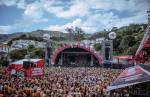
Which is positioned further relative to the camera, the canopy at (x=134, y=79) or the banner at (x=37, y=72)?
the banner at (x=37, y=72)

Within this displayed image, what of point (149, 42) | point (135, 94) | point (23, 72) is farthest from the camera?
point (23, 72)

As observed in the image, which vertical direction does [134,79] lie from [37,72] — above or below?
above

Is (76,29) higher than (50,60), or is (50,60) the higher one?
(76,29)

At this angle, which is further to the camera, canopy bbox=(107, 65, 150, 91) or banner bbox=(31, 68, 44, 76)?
banner bbox=(31, 68, 44, 76)

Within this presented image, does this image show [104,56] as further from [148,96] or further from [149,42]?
[148,96]

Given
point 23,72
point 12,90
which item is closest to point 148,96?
point 12,90

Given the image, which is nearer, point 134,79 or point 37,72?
point 134,79

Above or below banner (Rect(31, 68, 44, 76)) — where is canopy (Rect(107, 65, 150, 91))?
above

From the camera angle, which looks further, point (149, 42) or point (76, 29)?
point (76, 29)

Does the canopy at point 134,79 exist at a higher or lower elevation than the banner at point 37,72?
higher

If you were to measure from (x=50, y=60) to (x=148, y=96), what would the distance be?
58.8 metres

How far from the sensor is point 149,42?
81.3 feet

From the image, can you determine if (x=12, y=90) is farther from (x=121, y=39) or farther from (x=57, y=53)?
(x=121, y=39)

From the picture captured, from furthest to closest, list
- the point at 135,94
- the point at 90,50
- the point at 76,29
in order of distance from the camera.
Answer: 1. the point at 76,29
2. the point at 90,50
3. the point at 135,94
